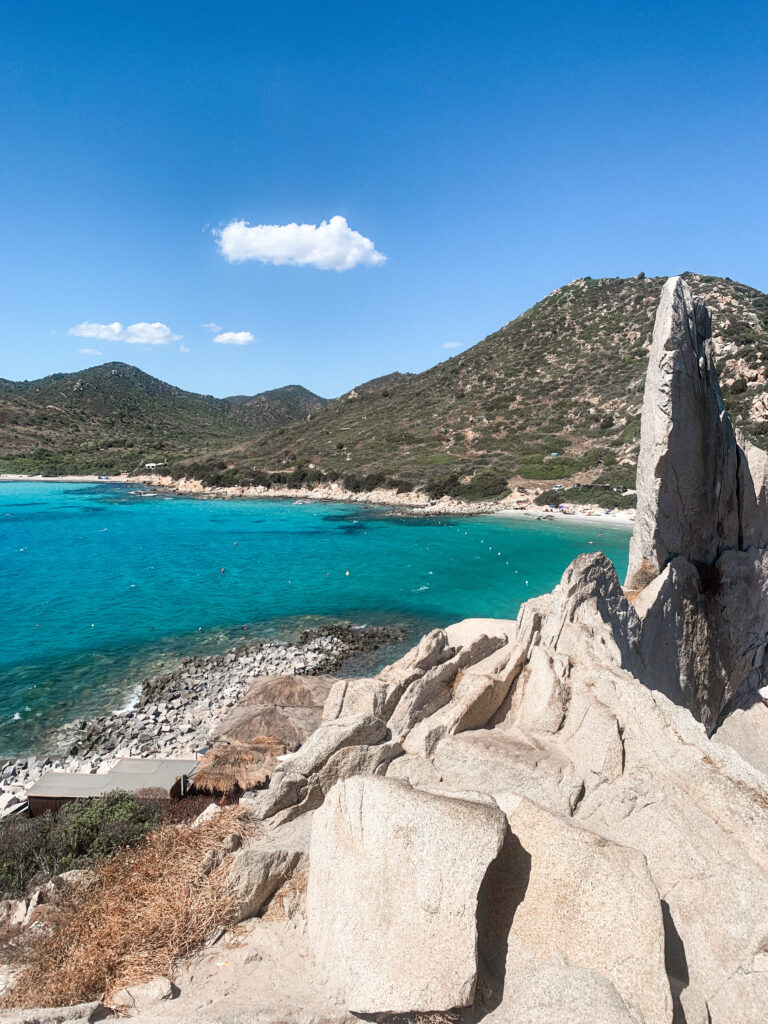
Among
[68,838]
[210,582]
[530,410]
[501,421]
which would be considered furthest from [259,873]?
[530,410]

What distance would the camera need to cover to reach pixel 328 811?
201 inches

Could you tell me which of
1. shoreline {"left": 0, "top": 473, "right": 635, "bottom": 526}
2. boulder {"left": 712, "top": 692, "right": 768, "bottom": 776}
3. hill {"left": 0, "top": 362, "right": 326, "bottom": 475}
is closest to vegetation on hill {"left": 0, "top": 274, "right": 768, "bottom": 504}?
hill {"left": 0, "top": 362, "right": 326, "bottom": 475}

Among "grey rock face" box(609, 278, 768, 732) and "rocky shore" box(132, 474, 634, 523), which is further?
"rocky shore" box(132, 474, 634, 523)

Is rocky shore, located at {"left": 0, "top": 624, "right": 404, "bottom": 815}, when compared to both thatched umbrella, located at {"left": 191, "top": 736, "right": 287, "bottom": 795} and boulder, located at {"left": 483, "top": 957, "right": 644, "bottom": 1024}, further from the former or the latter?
boulder, located at {"left": 483, "top": 957, "right": 644, "bottom": 1024}

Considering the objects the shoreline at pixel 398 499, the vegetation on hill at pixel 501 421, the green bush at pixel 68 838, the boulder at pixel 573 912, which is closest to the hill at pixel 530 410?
the vegetation on hill at pixel 501 421

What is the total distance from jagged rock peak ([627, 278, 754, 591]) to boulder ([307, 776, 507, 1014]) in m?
8.78

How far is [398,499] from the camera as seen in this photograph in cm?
7094

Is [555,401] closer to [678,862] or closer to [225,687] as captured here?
[225,687]

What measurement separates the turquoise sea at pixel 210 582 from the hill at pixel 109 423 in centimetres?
5585

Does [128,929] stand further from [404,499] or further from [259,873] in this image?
[404,499]

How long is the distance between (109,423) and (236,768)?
512 feet

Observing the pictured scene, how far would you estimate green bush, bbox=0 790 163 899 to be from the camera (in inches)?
330

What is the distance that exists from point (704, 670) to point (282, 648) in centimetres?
1711

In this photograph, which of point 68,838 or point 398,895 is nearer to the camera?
point 398,895
